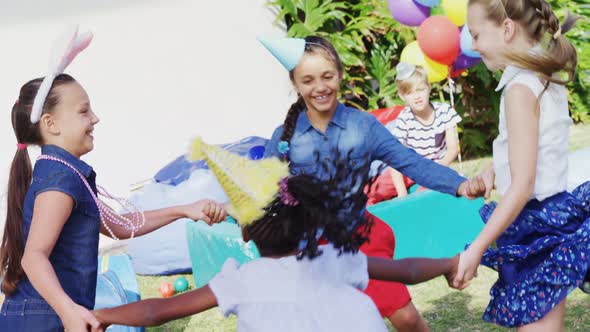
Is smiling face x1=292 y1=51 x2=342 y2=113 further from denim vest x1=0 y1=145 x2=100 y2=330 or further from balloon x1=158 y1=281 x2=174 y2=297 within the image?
balloon x1=158 y1=281 x2=174 y2=297

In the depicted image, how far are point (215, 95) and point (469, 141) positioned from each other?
2.78 m

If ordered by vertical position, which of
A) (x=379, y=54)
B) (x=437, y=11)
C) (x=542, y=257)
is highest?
(x=542, y=257)

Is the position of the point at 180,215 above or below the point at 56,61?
below

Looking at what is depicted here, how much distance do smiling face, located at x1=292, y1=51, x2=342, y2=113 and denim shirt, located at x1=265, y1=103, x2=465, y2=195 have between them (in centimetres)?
7

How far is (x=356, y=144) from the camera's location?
319cm

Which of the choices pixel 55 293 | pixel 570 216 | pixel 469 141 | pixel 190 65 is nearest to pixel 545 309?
pixel 570 216

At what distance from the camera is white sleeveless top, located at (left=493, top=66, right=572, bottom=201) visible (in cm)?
259

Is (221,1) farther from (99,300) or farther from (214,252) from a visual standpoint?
(99,300)

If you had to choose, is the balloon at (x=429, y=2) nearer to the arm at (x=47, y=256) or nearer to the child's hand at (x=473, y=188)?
the child's hand at (x=473, y=188)

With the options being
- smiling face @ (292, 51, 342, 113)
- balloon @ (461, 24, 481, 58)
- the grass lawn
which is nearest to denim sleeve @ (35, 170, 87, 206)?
smiling face @ (292, 51, 342, 113)

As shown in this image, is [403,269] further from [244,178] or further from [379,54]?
[379,54]

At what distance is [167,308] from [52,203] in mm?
552

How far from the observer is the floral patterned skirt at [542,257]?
2605 mm

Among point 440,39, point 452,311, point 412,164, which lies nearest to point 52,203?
point 412,164
